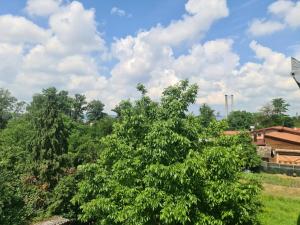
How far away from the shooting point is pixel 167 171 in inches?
571

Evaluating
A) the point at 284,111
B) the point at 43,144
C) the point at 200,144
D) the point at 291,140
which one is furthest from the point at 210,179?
the point at 284,111

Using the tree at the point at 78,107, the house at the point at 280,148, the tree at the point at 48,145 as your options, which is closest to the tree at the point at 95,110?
the tree at the point at 78,107

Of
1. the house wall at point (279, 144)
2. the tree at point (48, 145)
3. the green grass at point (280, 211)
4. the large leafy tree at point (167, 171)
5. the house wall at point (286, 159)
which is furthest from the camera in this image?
the house wall at point (279, 144)

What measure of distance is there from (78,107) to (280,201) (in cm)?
8233

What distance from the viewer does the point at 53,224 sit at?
76.6 feet

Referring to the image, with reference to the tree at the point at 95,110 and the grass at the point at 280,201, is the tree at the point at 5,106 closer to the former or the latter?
the tree at the point at 95,110

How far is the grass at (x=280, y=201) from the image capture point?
24453 mm

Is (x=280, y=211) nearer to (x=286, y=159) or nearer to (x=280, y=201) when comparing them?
(x=280, y=201)

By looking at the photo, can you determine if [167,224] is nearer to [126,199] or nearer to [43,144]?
[126,199]

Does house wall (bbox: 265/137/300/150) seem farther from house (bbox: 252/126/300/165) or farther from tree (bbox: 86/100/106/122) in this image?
tree (bbox: 86/100/106/122)

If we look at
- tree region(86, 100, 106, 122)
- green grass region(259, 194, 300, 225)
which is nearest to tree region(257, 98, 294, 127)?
tree region(86, 100, 106, 122)

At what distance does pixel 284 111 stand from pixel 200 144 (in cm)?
9172

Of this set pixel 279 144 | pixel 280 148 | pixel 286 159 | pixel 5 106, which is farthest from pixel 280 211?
pixel 5 106

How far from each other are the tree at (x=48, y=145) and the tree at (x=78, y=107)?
76.6 metres
